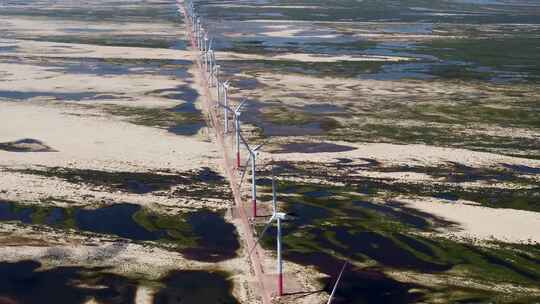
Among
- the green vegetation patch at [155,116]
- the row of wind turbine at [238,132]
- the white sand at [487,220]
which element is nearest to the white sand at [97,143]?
the green vegetation patch at [155,116]

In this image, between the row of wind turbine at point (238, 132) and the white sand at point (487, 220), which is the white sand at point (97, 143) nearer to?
the row of wind turbine at point (238, 132)

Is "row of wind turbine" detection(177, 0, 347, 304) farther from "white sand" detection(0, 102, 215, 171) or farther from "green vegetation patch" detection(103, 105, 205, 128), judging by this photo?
"white sand" detection(0, 102, 215, 171)

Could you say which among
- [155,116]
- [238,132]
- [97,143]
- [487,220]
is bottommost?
[487,220]

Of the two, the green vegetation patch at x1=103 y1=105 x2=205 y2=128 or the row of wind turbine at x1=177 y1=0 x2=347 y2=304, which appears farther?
the green vegetation patch at x1=103 y1=105 x2=205 y2=128

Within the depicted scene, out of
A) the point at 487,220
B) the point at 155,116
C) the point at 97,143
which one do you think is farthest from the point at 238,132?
the point at 155,116

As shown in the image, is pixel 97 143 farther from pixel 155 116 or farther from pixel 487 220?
pixel 487 220

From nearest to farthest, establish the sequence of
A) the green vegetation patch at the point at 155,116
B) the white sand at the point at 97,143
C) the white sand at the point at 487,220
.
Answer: the white sand at the point at 487,220, the white sand at the point at 97,143, the green vegetation patch at the point at 155,116

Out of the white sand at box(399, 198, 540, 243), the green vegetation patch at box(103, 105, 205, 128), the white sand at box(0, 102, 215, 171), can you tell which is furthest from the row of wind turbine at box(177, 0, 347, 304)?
the white sand at box(399, 198, 540, 243)

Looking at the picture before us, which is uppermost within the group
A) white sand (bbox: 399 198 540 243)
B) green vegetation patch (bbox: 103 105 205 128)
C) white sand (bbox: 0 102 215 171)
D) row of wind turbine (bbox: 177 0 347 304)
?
row of wind turbine (bbox: 177 0 347 304)

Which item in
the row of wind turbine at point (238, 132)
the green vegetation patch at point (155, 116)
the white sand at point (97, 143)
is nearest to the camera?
the row of wind turbine at point (238, 132)

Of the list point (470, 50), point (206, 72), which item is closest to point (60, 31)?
point (206, 72)

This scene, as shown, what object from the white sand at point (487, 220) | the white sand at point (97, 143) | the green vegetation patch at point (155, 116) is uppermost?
the green vegetation patch at point (155, 116)
